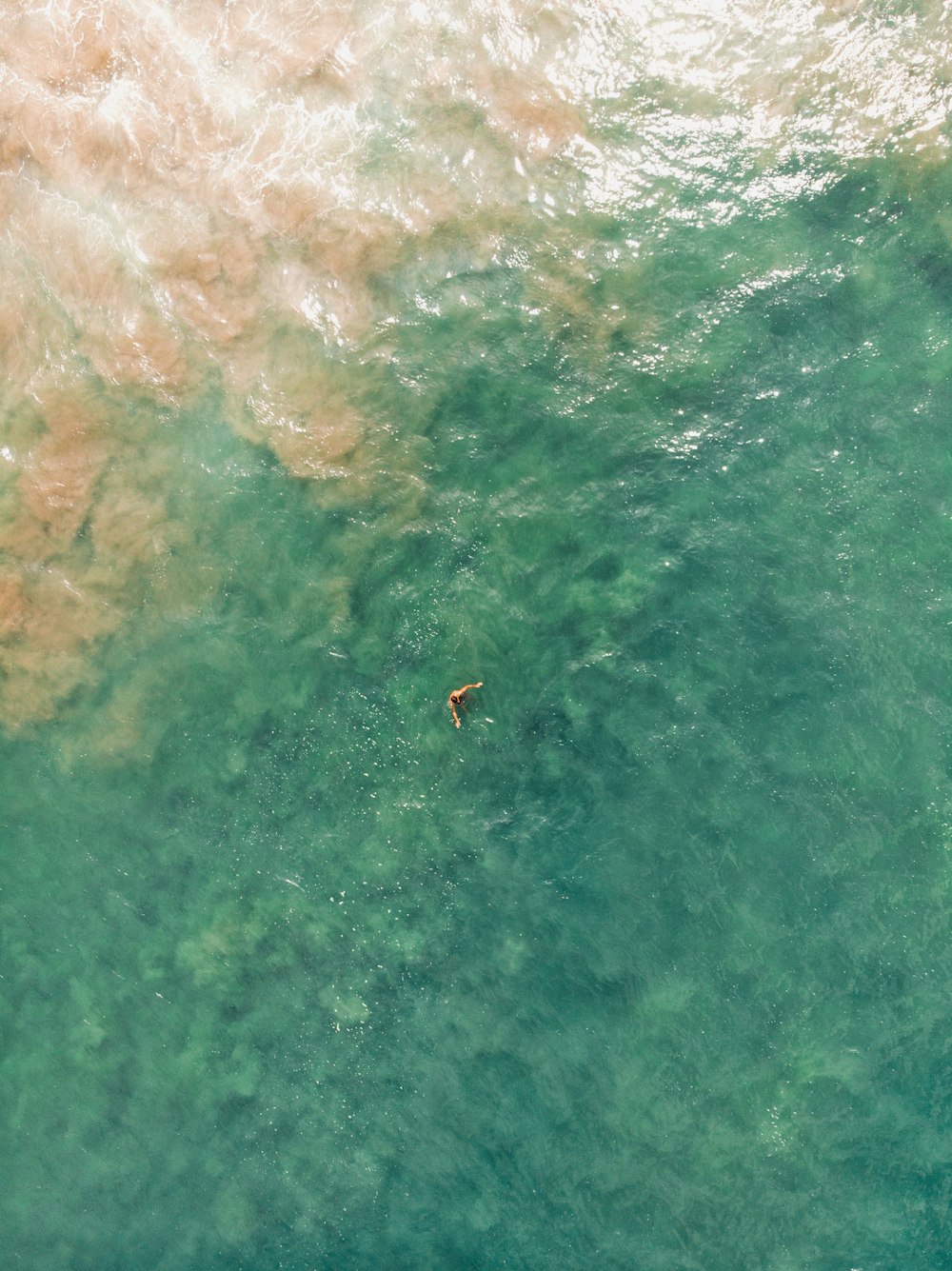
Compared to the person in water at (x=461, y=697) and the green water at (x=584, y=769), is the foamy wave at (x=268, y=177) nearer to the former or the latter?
the green water at (x=584, y=769)

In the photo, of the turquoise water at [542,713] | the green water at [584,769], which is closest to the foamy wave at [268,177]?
the turquoise water at [542,713]

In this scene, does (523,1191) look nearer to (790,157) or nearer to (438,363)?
(438,363)

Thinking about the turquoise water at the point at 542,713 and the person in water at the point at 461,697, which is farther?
the person in water at the point at 461,697

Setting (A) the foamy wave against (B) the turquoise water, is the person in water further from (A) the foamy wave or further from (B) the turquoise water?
(A) the foamy wave

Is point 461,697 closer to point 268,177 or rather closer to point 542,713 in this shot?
point 542,713

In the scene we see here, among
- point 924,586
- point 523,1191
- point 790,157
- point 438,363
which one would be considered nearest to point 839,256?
point 790,157

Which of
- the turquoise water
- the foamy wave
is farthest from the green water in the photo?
the foamy wave
